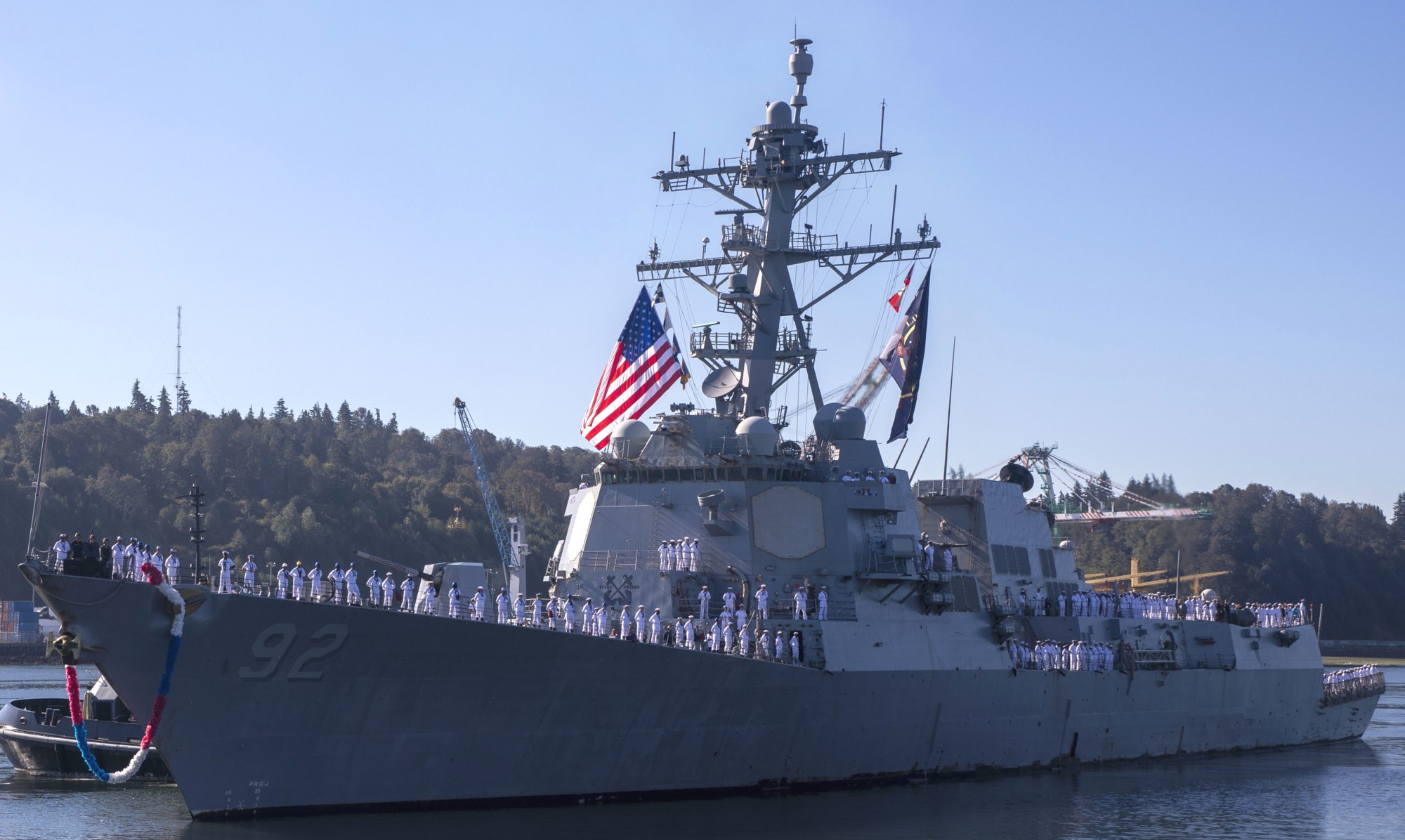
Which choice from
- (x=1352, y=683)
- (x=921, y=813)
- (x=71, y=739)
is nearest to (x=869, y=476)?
(x=921, y=813)

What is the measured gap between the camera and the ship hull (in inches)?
761

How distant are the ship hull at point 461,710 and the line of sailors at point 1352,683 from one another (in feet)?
54.1

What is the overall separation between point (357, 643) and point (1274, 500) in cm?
7723

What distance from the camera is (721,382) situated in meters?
27.7

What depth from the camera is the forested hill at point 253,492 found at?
6656 centimetres

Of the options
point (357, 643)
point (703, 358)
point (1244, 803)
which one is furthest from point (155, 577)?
point (1244, 803)

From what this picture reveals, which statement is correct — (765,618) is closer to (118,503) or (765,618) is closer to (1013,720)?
(1013,720)

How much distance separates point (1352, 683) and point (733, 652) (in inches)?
897

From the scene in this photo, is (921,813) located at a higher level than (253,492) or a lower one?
lower

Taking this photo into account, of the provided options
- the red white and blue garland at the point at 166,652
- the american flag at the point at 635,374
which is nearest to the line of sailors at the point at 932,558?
the american flag at the point at 635,374

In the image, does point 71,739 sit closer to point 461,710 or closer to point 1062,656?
point 461,710

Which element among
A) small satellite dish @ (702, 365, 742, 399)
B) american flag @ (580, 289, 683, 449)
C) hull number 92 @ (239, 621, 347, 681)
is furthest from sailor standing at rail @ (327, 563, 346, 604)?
small satellite dish @ (702, 365, 742, 399)

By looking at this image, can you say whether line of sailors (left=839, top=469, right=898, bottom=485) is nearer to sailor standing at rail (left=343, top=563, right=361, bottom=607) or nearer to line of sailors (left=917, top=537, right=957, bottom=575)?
line of sailors (left=917, top=537, right=957, bottom=575)

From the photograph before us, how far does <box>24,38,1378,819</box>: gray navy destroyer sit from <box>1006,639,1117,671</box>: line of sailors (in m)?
0.17
